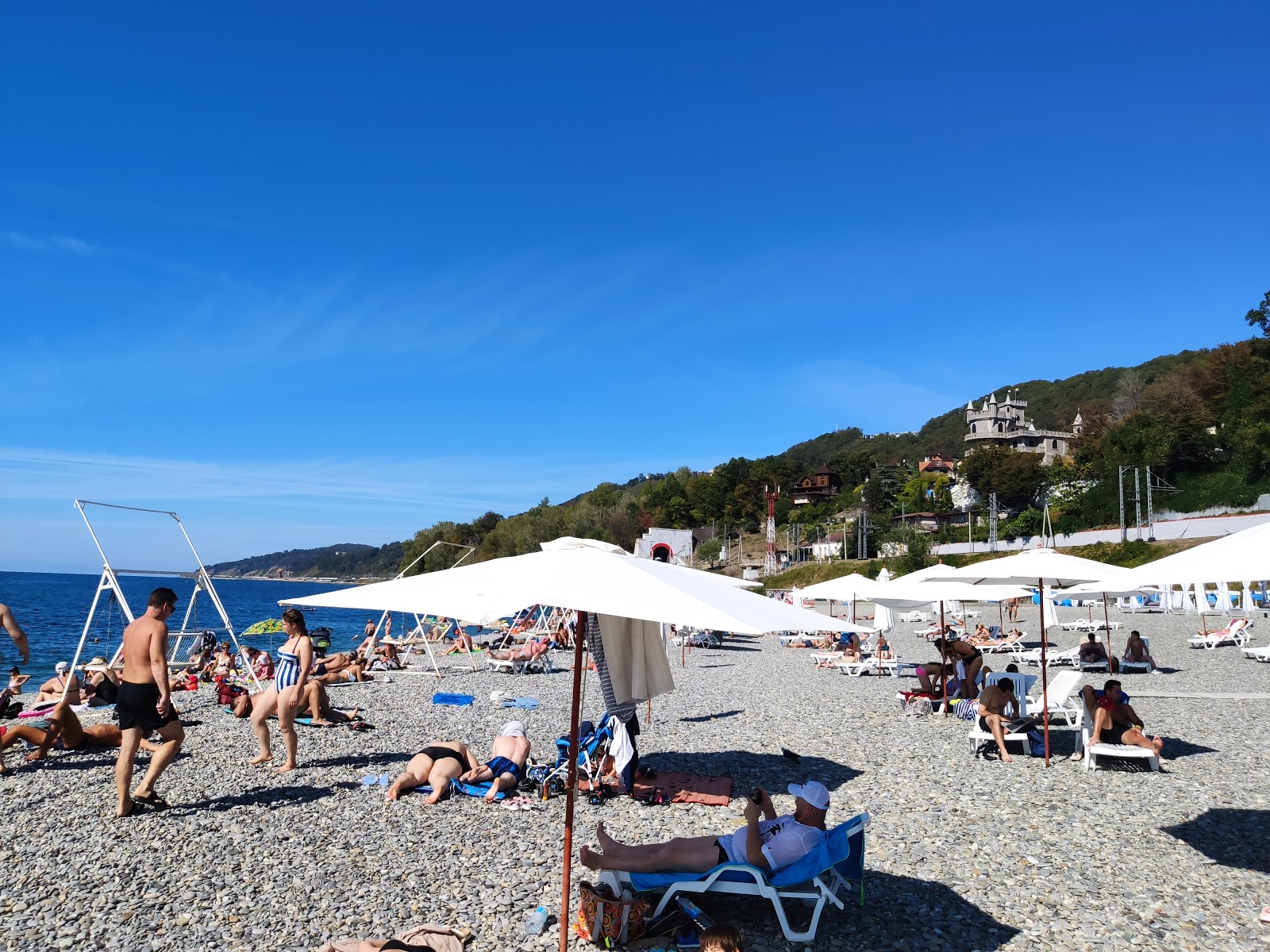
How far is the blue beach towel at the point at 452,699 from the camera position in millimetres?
13648

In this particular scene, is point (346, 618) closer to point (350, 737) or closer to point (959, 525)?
point (959, 525)

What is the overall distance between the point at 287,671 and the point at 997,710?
7.66 meters

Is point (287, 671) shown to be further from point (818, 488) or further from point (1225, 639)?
point (818, 488)

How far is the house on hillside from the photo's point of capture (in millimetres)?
114000

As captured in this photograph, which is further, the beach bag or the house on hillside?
the house on hillside

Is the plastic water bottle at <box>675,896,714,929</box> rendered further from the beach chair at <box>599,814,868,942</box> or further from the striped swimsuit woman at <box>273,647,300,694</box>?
the striped swimsuit woman at <box>273,647,300,694</box>

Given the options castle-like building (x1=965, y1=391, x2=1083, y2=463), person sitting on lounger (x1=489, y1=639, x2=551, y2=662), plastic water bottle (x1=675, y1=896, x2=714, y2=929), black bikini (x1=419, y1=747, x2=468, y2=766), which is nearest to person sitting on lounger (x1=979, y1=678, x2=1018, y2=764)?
plastic water bottle (x1=675, y1=896, x2=714, y2=929)

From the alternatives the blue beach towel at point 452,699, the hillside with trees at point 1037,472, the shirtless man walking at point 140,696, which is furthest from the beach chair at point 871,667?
the hillside with trees at point 1037,472

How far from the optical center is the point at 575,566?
4.41 meters

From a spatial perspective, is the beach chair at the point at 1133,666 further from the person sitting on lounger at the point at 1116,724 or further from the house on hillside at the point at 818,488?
the house on hillside at the point at 818,488

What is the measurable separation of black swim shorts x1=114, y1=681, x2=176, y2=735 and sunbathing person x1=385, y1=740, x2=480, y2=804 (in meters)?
2.04

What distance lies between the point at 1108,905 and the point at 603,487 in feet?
365

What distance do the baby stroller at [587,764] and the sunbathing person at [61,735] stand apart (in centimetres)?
424

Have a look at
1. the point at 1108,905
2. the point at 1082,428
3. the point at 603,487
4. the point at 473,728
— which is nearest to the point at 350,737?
the point at 473,728
